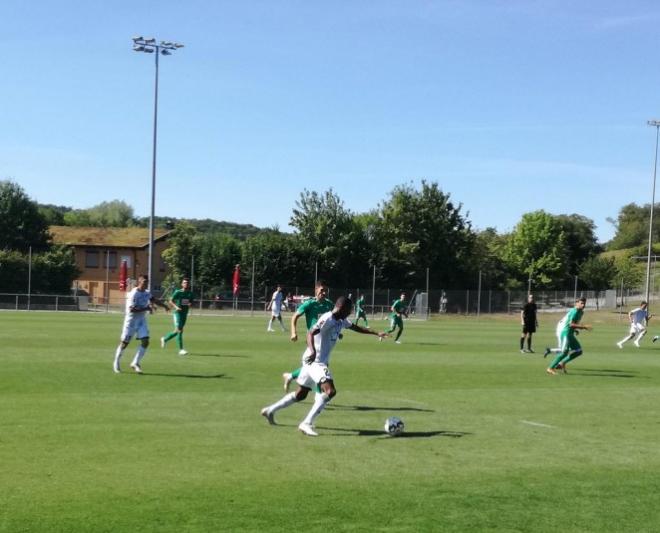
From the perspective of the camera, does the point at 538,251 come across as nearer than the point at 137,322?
No

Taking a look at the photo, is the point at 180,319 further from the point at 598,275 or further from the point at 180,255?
the point at 598,275

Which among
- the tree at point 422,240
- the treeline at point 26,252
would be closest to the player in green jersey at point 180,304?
the treeline at point 26,252

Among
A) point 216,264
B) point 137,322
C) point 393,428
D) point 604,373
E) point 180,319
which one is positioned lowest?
point 604,373

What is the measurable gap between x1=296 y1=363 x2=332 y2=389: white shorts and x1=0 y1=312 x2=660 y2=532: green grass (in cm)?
72

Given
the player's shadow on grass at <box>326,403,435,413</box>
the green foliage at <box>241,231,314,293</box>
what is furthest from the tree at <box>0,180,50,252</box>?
the player's shadow on grass at <box>326,403,435,413</box>

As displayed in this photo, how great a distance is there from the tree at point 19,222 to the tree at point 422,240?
3292 cm

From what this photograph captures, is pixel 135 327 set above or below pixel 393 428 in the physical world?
above

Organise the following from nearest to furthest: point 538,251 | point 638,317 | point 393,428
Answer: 1. point 393,428
2. point 638,317
3. point 538,251

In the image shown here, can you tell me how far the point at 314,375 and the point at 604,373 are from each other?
12996 mm

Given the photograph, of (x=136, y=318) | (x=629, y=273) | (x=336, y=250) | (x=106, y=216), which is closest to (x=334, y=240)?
(x=336, y=250)

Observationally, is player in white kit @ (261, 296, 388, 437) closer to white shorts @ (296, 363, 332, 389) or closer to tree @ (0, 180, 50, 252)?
white shorts @ (296, 363, 332, 389)

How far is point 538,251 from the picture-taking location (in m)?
106

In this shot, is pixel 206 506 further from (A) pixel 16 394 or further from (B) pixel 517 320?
(B) pixel 517 320

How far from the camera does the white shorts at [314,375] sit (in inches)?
447
